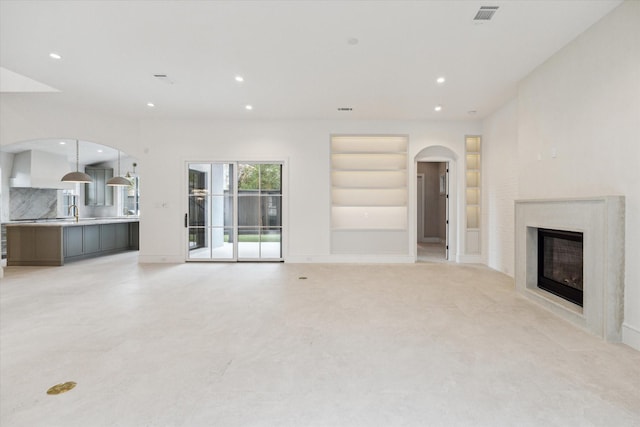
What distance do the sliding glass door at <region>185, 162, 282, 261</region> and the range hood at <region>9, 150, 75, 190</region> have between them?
5.58 metres

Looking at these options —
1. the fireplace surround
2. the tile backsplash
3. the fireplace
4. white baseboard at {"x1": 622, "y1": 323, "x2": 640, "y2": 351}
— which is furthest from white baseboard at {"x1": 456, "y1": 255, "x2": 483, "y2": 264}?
the tile backsplash

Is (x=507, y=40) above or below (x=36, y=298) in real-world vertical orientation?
above

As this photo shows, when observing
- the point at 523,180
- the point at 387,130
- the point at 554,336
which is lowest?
the point at 554,336

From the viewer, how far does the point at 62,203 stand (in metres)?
10.1

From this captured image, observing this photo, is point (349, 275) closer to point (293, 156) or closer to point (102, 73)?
point (293, 156)

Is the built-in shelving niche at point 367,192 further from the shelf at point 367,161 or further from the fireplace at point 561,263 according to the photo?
the fireplace at point 561,263

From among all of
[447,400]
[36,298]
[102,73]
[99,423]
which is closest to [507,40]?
[447,400]

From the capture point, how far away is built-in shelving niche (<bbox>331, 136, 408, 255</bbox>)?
6.83 m

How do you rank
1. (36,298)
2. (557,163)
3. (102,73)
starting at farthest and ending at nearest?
(102,73) < (36,298) < (557,163)

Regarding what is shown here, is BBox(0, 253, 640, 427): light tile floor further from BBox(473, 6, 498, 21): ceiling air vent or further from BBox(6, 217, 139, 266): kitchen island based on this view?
BBox(473, 6, 498, 21): ceiling air vent

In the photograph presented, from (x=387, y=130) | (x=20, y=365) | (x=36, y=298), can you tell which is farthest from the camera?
(x=387, y=130)

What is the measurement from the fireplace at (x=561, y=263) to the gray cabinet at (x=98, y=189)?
12536 millimetres

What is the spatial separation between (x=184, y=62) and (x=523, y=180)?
5.11m

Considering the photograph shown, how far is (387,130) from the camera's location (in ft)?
22.2
